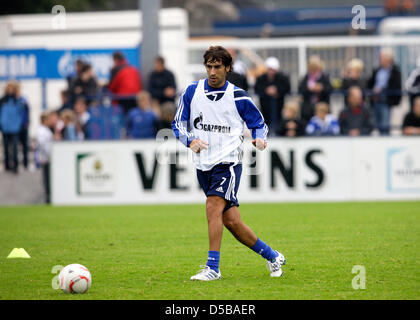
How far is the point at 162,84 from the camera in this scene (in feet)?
63.3

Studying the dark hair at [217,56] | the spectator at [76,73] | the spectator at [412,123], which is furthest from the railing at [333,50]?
the dark hair at [217,56]

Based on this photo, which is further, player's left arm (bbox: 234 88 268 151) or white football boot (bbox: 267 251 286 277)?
player's left arm (bbox: 234 88 268 151)

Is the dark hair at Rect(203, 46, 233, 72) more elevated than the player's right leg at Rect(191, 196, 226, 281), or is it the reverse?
the dark hair at Rect(203, 46, 233, 72)

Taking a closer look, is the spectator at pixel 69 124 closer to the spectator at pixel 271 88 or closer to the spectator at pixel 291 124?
the spectator at pixel 271 88

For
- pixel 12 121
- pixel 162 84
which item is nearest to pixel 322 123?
pixel 162 84

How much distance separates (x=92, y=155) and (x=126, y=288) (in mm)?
11428

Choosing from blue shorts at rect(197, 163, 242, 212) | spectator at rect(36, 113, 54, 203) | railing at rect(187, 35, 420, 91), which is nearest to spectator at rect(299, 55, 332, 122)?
railing at rect(187, 35, 420, 91)

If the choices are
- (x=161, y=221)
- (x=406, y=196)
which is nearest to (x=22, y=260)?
(x=161, y=221)

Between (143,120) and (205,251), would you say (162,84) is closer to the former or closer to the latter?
(143,120)

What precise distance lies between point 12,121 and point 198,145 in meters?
13.1

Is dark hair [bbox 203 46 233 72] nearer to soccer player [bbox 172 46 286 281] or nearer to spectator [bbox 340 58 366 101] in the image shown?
soccer player [bbox 172 46 286 281]

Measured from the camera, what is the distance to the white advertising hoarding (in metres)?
18.0

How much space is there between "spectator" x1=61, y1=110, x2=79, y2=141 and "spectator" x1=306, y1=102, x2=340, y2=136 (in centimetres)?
547
